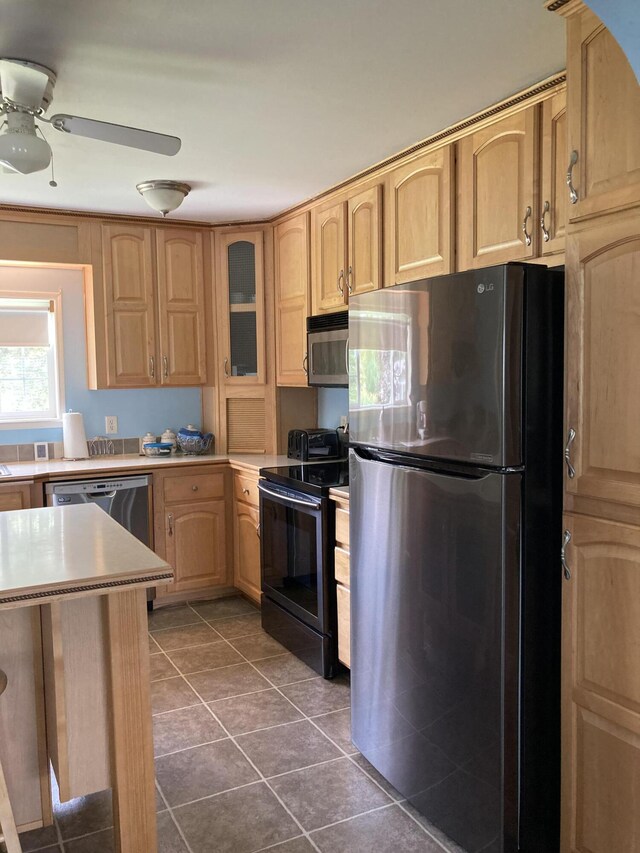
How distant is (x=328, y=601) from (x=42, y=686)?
4.52 ft

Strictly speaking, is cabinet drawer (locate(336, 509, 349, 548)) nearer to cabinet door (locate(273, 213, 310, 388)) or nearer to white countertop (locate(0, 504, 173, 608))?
white countertop (locate(0, 504, 173, 608))

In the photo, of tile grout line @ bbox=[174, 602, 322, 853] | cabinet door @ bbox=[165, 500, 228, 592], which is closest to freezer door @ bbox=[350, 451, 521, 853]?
tile grout line @ bbox=[174, 602, 322, 853]

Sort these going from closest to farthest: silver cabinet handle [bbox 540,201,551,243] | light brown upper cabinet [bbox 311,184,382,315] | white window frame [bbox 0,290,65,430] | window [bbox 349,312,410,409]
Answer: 1. window [bbox 349,312,410,409]
2. silver cabinet handle [bbox 540,201,551,243]
3. light brown upper cabinet [bbox 311,184,382,315]
4. white window frame [bbox 0,290,65,430]

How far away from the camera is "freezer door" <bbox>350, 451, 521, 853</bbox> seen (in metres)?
1.89

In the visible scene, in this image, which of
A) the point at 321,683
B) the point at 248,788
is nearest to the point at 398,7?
the point at 248,788

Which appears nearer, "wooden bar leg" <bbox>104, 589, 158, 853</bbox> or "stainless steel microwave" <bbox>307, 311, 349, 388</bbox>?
"wooden bar leg" <bbox>104, 589, 158, 853</bbox>

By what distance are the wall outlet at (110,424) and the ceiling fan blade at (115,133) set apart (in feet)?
8.47

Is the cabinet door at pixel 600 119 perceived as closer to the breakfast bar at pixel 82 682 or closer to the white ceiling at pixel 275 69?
the white ceiling at pixel 275 69

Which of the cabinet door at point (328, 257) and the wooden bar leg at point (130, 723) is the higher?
the cabinet door at point (328, 257)

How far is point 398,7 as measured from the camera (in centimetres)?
184

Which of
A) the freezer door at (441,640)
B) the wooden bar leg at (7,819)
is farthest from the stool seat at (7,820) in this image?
the freezer door at (441,640)

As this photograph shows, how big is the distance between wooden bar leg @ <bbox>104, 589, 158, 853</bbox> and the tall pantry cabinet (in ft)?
3.74

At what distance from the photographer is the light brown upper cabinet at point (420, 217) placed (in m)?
2.80

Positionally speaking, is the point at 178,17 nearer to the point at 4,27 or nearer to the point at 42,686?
the point at 4,27
